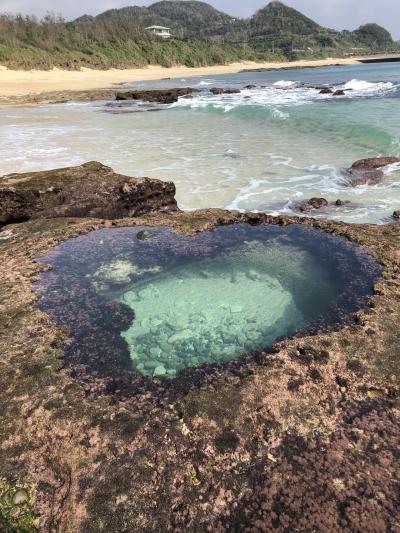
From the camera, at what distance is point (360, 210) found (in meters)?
7.74

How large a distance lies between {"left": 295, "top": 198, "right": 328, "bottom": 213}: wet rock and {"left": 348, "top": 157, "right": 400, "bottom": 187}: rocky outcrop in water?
1952 millimetres

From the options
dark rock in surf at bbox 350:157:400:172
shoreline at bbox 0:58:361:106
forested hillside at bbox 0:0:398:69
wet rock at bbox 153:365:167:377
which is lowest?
wet rock at bbox 153:365:167:377

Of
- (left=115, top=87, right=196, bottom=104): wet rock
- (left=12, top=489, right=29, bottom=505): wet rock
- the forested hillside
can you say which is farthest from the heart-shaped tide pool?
the forested hillside

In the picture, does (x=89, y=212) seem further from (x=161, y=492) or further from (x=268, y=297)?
(x=161, y=492)

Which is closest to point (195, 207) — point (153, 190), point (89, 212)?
point (153, 190)

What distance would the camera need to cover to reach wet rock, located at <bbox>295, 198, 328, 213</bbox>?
7.59 meters

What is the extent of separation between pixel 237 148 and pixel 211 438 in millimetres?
12546

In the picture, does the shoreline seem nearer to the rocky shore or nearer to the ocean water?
the ocean water

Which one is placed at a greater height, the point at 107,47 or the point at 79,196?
the point at 107,47

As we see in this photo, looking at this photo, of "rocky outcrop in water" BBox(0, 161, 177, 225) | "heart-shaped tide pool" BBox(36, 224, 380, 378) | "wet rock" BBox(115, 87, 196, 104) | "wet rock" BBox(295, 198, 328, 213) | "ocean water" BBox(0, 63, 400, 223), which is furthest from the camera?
"wet rock" BBox(115, 87, 196, 104)

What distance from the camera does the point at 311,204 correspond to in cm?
774

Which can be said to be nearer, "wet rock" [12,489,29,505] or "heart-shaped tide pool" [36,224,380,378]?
"wet rock" [12,489,29,505]

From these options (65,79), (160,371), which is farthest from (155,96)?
(160,371)

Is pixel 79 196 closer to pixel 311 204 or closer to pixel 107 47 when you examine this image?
pixel 311 204
